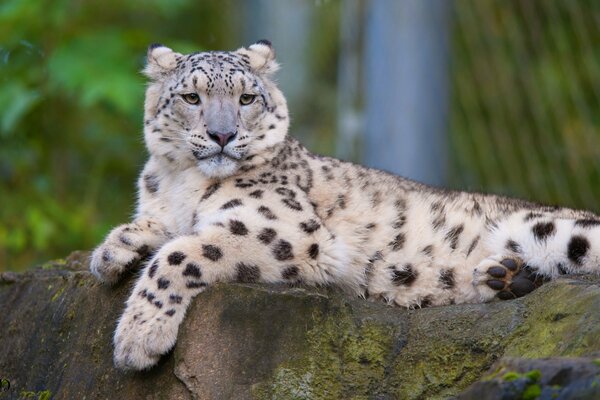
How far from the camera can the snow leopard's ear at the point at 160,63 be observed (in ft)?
18.8

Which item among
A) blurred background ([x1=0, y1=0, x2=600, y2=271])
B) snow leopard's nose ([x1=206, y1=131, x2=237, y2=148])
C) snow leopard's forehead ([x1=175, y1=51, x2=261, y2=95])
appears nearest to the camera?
snow leopard's nose ([x1=206, y1=131, x2=237, y2=148])

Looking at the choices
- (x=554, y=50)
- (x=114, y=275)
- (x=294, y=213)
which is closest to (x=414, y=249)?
(x=294, y=213)

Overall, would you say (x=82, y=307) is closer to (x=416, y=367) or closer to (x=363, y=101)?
(x=416, y=367)

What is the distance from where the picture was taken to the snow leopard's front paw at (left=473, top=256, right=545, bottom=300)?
16.3 feet

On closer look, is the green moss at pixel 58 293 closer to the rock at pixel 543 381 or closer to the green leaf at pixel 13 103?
the rock at pixel 543 381

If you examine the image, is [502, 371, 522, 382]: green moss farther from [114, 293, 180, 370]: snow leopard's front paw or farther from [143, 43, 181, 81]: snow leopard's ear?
[143, 43, 181, 81]: snow leopard's ear

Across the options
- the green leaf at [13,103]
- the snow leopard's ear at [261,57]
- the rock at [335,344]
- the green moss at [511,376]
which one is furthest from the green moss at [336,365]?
the green leaf at [13,103]

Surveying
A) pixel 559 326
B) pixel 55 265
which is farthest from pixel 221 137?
Result: pixel 559 326

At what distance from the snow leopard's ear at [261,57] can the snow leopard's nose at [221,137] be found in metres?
0.62

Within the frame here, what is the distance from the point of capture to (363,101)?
7586mm

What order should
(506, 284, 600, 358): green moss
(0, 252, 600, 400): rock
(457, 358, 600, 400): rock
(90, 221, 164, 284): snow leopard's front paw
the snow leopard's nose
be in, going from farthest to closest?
the snow leopard's nose
(90, 221, 164, 284): snow leopard's front paw
(0, 252, 600, 400): rock
(506, 284, 600, 358): green moss
(457, 358, 600, 400): rock

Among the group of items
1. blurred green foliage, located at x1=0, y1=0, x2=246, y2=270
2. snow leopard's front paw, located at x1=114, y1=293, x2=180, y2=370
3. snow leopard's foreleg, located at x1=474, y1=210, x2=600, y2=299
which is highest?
snow leopard's foreleg, located at x1=474, y1=210, x2=600, y2=299

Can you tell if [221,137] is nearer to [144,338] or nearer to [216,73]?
[216,73]

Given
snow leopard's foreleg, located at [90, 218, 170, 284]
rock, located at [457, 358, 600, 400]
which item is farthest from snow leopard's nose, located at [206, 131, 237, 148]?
rock, located at [457, 358, 600, 400]
